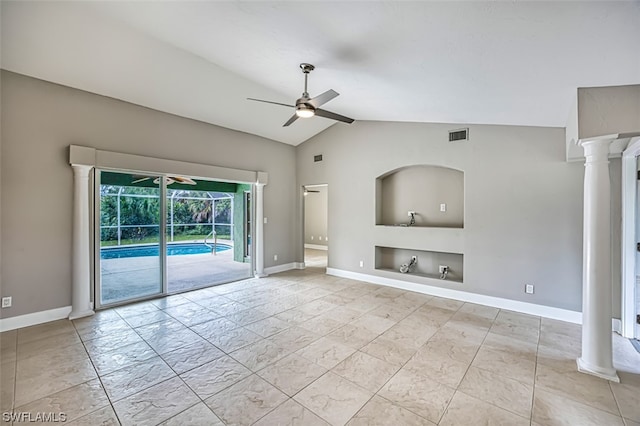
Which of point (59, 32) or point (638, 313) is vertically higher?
point (59, 32)

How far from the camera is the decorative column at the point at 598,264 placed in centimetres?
261

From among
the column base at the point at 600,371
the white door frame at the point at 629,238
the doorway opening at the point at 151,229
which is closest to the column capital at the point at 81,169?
the doorway opening at the point at 151,229

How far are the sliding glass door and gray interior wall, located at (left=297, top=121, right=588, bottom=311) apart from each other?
4069 millimetres

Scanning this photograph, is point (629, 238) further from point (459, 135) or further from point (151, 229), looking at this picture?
point (151, 229)

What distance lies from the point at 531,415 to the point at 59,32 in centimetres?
587

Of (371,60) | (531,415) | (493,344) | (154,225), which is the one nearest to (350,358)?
(531,415)

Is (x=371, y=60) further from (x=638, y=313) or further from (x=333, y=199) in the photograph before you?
(x=638, y=313)

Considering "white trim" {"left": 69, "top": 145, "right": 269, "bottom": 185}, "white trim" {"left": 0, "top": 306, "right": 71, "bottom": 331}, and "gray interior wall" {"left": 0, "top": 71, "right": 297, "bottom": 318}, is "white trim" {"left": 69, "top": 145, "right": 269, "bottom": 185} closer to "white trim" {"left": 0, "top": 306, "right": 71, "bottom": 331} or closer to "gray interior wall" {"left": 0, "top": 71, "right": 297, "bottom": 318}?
"gray interior wall" {"left": 0, "top": 71, "right": 297, "bottom": 318}

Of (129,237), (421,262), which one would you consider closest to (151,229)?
(129,237)

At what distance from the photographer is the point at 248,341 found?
329cm

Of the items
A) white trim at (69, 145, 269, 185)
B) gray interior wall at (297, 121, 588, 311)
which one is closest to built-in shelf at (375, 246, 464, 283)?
gray interior wall at (297, 121, 588, 311)

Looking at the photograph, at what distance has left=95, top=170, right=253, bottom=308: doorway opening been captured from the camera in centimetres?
451

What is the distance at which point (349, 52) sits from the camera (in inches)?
112

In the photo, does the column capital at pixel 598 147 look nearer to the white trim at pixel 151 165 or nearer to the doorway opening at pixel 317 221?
the white trim at pixel 151 165
